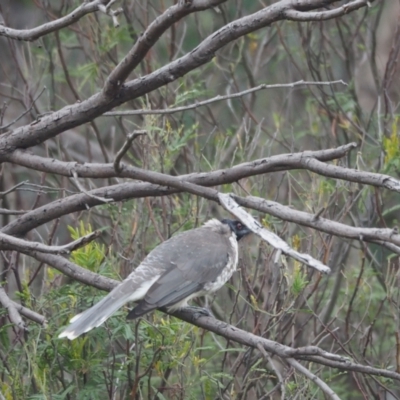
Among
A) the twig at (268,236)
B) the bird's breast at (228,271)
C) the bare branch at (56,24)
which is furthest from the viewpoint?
Answer: the bird's breast at (228,271)

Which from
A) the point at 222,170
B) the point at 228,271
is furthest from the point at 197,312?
the point at 222,170

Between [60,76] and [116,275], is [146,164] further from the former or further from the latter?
[60,76]

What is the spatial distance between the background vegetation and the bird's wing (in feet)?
0.67

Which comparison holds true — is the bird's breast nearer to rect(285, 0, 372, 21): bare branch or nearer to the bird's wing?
the bird's wing

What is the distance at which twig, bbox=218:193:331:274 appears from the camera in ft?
10.1

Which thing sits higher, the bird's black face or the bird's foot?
the bird's foot

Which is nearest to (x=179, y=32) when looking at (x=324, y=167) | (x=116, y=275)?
(x=116, y=275)

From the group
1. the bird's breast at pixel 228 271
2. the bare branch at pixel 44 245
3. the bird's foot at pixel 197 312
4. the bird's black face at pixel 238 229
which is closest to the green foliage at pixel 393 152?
the bird's black face at pixel 238 229

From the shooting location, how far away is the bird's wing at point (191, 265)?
16.6ft

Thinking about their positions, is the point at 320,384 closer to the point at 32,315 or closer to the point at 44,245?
the point at 44,245

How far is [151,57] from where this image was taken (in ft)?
26.4

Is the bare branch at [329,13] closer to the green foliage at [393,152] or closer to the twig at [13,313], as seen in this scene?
the twig at [13,313]

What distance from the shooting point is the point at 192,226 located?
6.51 meters

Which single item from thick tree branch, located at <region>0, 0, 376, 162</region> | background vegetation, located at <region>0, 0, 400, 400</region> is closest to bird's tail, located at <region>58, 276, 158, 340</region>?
background vegetation, located at <region>0, 0, 400, 400</region>
